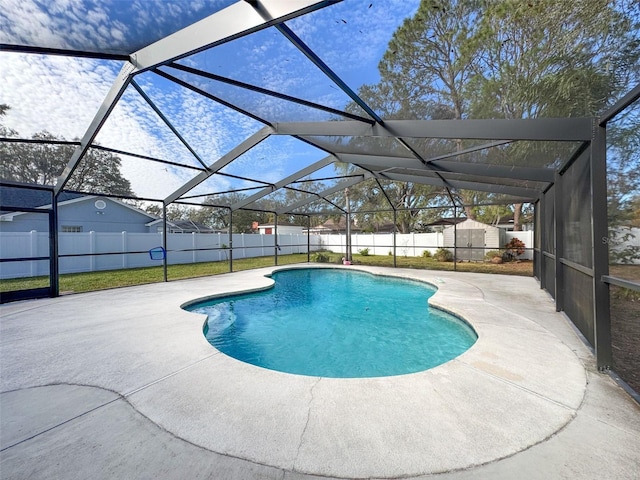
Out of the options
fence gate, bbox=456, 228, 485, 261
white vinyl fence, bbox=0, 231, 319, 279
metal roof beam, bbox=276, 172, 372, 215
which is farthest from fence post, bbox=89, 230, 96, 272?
fence gate, bbox=456, 228, 485, 261

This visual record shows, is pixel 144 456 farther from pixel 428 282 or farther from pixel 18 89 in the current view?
pixel 428 282

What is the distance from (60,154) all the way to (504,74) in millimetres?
8917

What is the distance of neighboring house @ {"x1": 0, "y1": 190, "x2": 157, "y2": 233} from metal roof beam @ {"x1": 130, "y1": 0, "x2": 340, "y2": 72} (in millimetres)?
10362

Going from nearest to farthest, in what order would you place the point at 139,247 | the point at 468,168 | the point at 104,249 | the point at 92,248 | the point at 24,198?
the point at 468,168, the point at 24,198, the point at 92,248, the point at 104,249, the point at 139,247

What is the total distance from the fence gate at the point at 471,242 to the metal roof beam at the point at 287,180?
8394 millimetres

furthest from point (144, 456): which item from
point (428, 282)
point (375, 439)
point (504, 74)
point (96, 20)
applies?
point (428, 282)

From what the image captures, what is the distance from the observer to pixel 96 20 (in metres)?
2.44

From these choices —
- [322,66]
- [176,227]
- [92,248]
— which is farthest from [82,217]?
[322,66]

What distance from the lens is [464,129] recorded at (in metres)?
3.70

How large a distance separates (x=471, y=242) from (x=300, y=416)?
13.2 metres

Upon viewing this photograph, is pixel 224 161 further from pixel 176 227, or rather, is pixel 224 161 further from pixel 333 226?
pixel 333 226

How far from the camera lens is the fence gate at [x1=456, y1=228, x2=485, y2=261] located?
12.6 m

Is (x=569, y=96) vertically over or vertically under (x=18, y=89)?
under

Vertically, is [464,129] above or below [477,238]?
above
